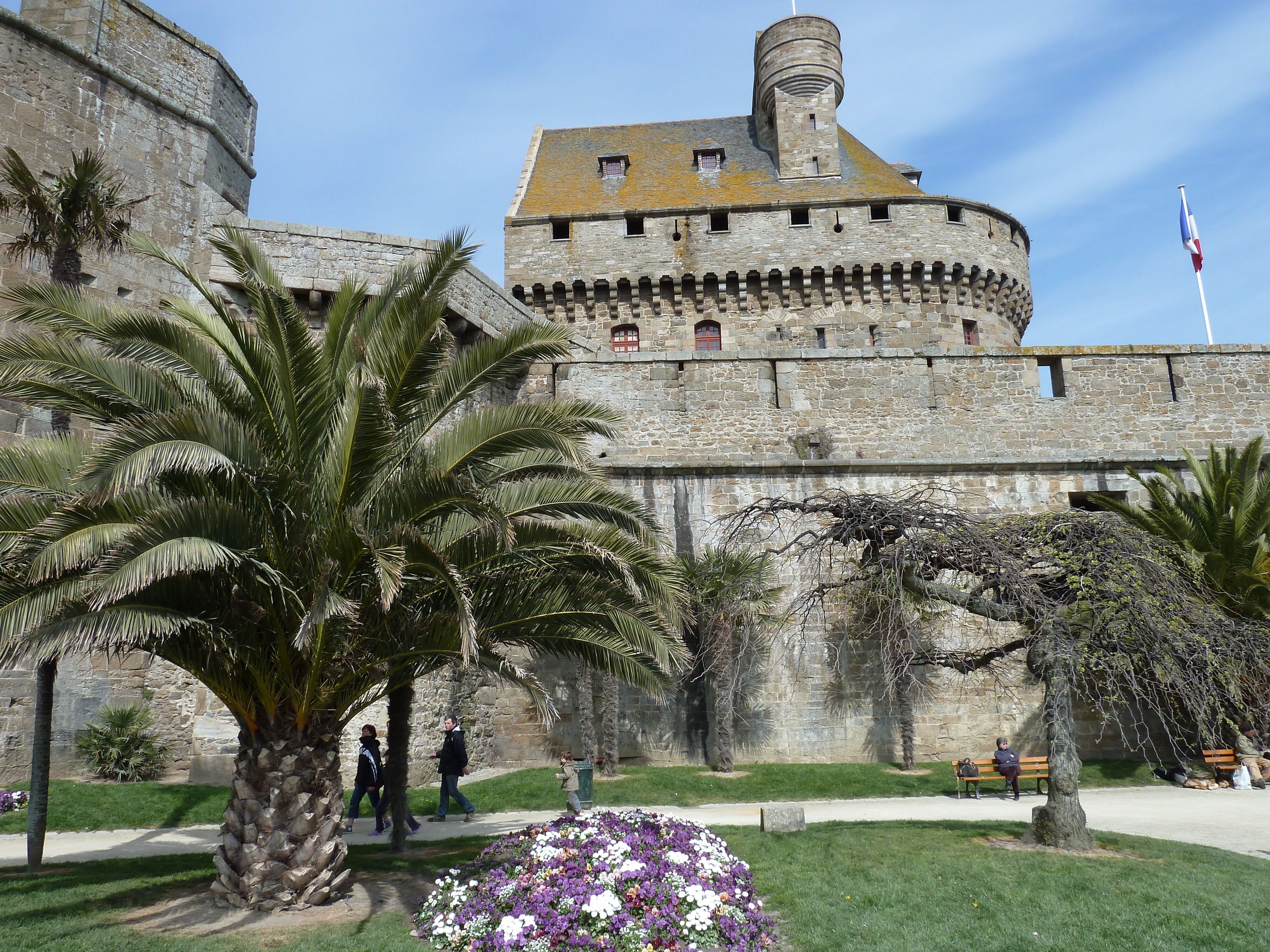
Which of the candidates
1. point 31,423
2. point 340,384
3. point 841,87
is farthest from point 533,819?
point 841,87

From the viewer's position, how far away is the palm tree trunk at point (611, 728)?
41.1 feet

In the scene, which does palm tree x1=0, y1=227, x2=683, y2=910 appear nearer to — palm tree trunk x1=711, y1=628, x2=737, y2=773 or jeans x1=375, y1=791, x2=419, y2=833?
jeans x1=375, y1=791, x2=419, y2=833

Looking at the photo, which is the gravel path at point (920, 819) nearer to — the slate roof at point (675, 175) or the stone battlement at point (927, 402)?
the stone battlement at point (927, 402)

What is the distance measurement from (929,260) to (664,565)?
19.4 m

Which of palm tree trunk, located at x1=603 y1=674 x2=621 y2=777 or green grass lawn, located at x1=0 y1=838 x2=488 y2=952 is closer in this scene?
green grass lawn, located at x1=0 y1=838 x2=488 y2=952

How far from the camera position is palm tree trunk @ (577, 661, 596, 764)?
503 inches

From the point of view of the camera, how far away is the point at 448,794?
1015 cm

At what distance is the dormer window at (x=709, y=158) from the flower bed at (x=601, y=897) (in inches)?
890

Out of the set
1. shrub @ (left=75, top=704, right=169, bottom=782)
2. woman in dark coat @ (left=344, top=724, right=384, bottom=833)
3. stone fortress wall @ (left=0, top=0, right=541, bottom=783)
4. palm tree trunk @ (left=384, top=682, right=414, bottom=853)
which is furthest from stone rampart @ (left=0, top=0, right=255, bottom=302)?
palm tree trunk @ (left=384, top=682, right=414, bottom=853)

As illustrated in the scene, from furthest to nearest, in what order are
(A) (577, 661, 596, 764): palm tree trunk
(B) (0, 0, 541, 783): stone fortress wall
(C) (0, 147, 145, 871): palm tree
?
(A) (577, 661, 596, 764): palm tree trunk
(B) (0, 0, 541, 783): stone fortress wall
(C) (0, 147, 145, 871): palm tree

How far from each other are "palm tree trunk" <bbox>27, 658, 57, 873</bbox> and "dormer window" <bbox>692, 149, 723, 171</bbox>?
22558mm

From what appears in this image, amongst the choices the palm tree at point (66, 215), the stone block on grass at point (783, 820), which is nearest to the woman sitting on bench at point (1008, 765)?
the stone block on grass at point (783, 820)

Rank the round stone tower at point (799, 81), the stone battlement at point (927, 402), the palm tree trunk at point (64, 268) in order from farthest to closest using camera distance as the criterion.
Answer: the round stone tower at point (799, 81) → the stone battlement at point (927, 402) → the palm tree trunk at point (64, 268)

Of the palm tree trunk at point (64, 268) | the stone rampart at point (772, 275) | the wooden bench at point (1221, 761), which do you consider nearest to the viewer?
the palm tree trunk at point (64, 268)
